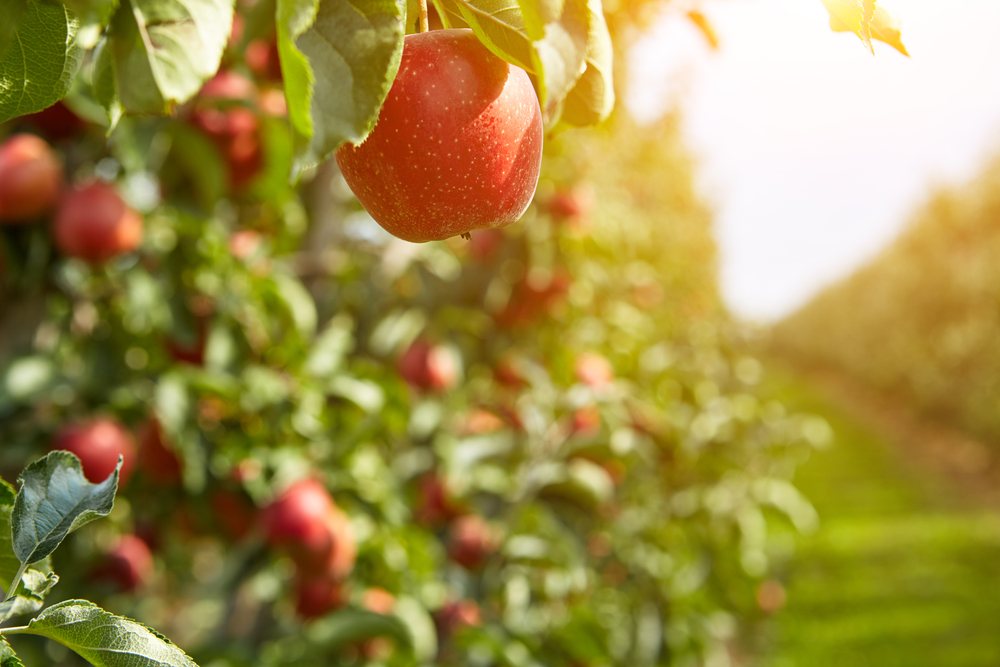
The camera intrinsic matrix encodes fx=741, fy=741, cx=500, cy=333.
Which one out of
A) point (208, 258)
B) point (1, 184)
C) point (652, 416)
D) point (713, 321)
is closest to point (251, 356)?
point (208, 258)

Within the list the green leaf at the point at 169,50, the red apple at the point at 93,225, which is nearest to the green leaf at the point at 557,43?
the green leaf at the point at 169,50

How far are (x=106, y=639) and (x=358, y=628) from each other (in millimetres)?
915

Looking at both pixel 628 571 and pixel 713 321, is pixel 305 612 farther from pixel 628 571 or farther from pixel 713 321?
pixel 713 321

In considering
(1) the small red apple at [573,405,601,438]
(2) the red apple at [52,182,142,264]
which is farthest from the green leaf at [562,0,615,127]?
(1) the small red apple at [573,405,601,438]

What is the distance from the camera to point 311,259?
1.67 metres

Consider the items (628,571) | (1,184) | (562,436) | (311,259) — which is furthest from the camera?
(628,571)

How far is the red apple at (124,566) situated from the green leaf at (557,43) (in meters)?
1.30

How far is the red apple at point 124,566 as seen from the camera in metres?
1.30

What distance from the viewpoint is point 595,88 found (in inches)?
15.8

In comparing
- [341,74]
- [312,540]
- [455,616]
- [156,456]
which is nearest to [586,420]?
[455,616]

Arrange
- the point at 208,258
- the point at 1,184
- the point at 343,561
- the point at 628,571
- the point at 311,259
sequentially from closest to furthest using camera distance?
1. the point at 1,184
2. the point at 208,258
3. the point at 343,561
4. the point at 311,259
5. the point at 628,571

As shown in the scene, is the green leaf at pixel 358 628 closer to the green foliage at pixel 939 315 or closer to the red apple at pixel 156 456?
the red apple at pixel 156 456

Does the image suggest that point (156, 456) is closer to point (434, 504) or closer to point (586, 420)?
point (434, 504)

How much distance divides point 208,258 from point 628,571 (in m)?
1.72
